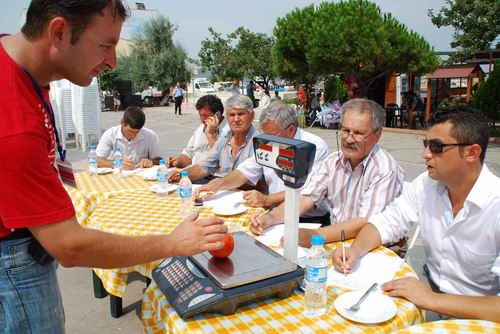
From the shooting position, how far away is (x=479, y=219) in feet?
5.86

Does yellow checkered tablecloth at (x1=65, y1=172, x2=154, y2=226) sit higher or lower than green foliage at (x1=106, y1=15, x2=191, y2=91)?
lower

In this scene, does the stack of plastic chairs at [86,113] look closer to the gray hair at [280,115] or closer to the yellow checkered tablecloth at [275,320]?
the gray hair at [280,115]

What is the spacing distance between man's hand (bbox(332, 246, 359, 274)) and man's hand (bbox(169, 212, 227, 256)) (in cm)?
62

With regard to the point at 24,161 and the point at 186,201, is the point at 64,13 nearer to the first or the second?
the point at 24,161

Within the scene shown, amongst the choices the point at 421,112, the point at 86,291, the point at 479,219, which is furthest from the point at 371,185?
the point at 421,112

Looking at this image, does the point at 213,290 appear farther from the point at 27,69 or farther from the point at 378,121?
the point at 378,121

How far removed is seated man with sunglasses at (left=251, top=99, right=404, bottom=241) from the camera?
7.95ft

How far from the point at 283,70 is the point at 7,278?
14589 mm

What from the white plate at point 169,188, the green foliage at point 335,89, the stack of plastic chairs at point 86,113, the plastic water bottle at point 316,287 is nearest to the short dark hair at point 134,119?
the white plate at point 169,188

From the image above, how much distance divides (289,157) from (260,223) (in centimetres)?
81

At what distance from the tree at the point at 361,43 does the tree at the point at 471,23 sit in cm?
581

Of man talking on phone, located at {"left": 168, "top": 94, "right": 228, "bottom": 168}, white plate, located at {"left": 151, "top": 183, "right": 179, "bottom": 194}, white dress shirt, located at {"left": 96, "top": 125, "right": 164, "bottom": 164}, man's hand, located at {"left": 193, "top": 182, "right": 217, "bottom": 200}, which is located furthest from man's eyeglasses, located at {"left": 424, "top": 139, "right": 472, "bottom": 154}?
white dress shirt, located at {"left": 96, "top": 125, "right": 164, "bottom": 164}

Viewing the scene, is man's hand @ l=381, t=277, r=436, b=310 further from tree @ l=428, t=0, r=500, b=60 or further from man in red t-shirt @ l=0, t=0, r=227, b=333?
tree @ l=428, t=0, r=500, b=60

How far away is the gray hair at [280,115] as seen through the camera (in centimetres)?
313
